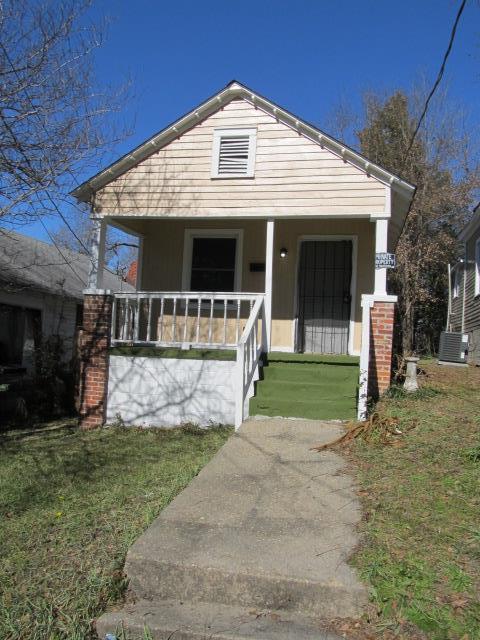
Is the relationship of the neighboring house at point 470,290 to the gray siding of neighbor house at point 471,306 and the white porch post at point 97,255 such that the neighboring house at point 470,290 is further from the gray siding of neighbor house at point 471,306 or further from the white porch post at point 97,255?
the white porch post at point 97,255

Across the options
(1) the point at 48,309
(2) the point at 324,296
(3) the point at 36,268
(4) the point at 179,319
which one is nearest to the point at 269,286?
(2) the point at 324,296

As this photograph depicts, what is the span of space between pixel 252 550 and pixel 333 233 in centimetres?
698

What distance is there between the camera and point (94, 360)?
8211 millimetres

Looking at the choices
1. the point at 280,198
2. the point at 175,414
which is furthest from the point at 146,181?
the point at 175,414

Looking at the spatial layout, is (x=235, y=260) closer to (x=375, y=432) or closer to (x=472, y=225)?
(x=375, y=432)

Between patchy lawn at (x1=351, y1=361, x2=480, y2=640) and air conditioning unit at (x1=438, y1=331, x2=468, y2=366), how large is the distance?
898 cm

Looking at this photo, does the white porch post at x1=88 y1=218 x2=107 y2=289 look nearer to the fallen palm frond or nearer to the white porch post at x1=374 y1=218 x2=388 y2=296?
the white porch post at x1=374 y1=218 x2=388 y2=296

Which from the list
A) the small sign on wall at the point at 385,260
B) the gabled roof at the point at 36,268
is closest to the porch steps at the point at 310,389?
the small sign on wall at the point at 385,260

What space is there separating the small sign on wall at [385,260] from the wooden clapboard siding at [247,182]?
2.52 ft

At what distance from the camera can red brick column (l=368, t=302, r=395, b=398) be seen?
7.49m

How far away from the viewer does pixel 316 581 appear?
9.83ft

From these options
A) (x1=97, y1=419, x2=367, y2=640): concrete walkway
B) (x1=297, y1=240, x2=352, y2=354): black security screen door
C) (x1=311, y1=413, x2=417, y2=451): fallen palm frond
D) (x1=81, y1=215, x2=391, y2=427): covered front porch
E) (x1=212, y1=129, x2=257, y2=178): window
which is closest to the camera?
(x1=97, y1=419, x2=367, y2=640): concrete walkway

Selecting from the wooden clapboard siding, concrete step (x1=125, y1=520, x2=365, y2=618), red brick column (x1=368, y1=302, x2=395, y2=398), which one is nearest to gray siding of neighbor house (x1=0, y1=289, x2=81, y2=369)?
the wooden clapboard siding

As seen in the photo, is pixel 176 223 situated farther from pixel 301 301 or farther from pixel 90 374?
pixel 90 374
